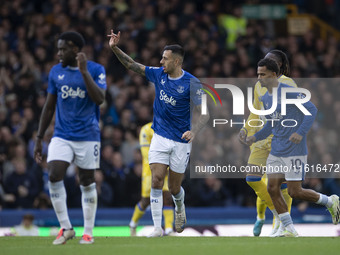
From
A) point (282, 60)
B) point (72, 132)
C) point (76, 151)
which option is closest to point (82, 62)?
point (72, 132)

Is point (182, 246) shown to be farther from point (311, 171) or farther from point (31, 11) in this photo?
point (31, 11)

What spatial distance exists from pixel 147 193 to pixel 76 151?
17.6 feet

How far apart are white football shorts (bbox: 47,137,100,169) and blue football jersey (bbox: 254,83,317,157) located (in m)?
2.92

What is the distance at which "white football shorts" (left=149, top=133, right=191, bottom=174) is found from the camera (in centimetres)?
1172

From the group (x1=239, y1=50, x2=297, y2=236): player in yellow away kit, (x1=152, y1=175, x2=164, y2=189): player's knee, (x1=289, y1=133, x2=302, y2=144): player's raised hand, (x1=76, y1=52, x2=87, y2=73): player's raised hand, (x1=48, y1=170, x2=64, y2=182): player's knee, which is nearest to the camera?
(x1=76, y1=52, x2=87, y2=73): player's raised hand

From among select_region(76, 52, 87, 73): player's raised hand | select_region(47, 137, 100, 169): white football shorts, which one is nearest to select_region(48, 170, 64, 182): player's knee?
select_region(47, 137, 100, 169): white football shorts

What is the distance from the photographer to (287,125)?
1190 cm

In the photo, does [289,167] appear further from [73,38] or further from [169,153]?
[73,38]

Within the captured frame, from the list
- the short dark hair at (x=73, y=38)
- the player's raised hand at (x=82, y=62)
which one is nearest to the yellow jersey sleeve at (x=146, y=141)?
the short dark hair at (x=73, y=38)

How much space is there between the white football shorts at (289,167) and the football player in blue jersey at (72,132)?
9.32 ft

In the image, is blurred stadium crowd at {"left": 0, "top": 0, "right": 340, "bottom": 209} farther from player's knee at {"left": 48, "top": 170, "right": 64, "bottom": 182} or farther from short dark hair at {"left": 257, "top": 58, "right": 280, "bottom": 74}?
player's knee at {"left": 48, "top": 170, "right": 64, "bottom": 182}

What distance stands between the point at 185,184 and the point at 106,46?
16.5 ft

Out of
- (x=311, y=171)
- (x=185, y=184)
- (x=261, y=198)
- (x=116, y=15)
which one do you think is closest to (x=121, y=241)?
(x=261, y=198)

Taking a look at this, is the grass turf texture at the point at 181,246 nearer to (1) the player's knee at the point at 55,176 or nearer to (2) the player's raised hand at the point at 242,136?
(1) the player's knee at the point at 55,176
